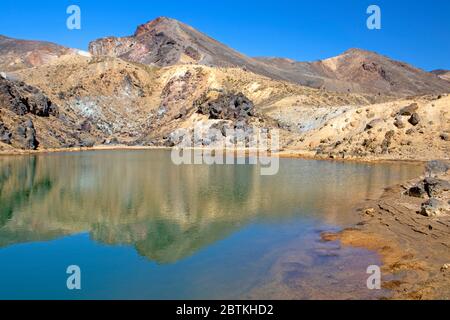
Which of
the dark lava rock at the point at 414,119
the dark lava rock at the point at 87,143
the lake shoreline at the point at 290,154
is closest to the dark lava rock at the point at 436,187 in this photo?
the lake shoreline at the point at 290,154

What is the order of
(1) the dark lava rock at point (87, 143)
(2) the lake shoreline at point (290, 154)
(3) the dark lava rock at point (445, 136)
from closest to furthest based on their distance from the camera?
1. (3) the dark lava rock at point (445, 136)
2. (2) the lake shoreline at point (290, 154)
3. (1) the dark lava rock at point (87, 143)

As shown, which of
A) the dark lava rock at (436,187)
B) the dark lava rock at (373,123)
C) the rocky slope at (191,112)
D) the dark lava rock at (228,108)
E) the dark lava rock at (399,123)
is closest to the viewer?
the dark lava rock at (436,187)

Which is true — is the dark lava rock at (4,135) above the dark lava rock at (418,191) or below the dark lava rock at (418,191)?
above

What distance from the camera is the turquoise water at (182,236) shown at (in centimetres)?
1589

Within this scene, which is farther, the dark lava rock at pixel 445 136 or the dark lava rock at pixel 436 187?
the dark lava rock at pixel 445 136

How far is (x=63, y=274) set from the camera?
57.2ft

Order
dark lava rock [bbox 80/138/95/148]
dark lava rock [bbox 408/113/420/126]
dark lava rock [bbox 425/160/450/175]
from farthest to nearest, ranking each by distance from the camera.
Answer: dark lava rock [bbox 80/138/95/148]
dark lava rock [bbox 408/113/420/126]
dark lava rock [bbox 425/160/450/175]

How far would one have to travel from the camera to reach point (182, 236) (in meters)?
22.8

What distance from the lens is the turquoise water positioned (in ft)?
52.1

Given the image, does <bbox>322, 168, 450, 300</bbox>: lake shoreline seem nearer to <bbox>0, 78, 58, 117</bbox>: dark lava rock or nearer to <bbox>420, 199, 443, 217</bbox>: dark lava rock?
<bbox>420, 199, 443, 217</bbox>: dark lava rock

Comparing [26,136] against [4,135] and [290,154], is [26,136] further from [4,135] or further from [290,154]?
[290,154]
